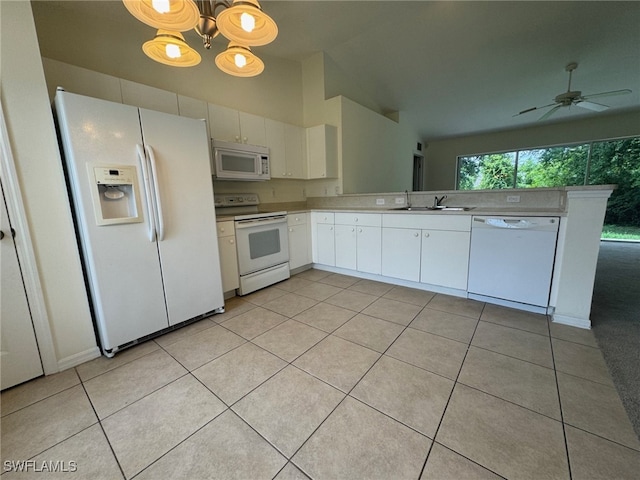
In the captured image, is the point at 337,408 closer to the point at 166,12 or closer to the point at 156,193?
the point at 156,193

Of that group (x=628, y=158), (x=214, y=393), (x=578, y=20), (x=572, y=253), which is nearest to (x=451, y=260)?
(x=572, y=253)

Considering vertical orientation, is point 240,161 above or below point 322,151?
below

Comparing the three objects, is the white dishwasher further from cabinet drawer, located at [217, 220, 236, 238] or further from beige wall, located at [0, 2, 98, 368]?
beige wall, located at [0, 2, 98, 368]

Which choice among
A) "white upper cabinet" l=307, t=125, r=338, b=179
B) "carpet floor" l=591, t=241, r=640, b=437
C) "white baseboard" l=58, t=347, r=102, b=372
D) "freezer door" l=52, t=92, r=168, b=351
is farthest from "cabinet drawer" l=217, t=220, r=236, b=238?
"carpet floor" l=591, t=241, r=640, b=437

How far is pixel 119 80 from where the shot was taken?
7.29 feet

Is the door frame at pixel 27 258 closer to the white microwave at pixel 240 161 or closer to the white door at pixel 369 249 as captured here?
the white microwave at pixel 240 161

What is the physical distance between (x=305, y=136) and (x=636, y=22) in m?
3.96

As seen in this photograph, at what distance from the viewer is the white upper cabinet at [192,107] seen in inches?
102

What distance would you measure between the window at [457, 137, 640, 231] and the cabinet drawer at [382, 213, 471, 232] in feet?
13.8

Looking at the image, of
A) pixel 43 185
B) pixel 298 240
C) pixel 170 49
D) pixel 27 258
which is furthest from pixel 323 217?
pixel 27 258

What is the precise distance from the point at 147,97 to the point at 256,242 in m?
1.72

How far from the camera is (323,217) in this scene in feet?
11.8

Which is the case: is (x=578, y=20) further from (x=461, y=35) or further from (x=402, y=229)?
(x=402, y=229)

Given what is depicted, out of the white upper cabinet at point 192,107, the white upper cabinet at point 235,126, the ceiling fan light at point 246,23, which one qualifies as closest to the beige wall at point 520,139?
the white upper cabinet at point 235,126
